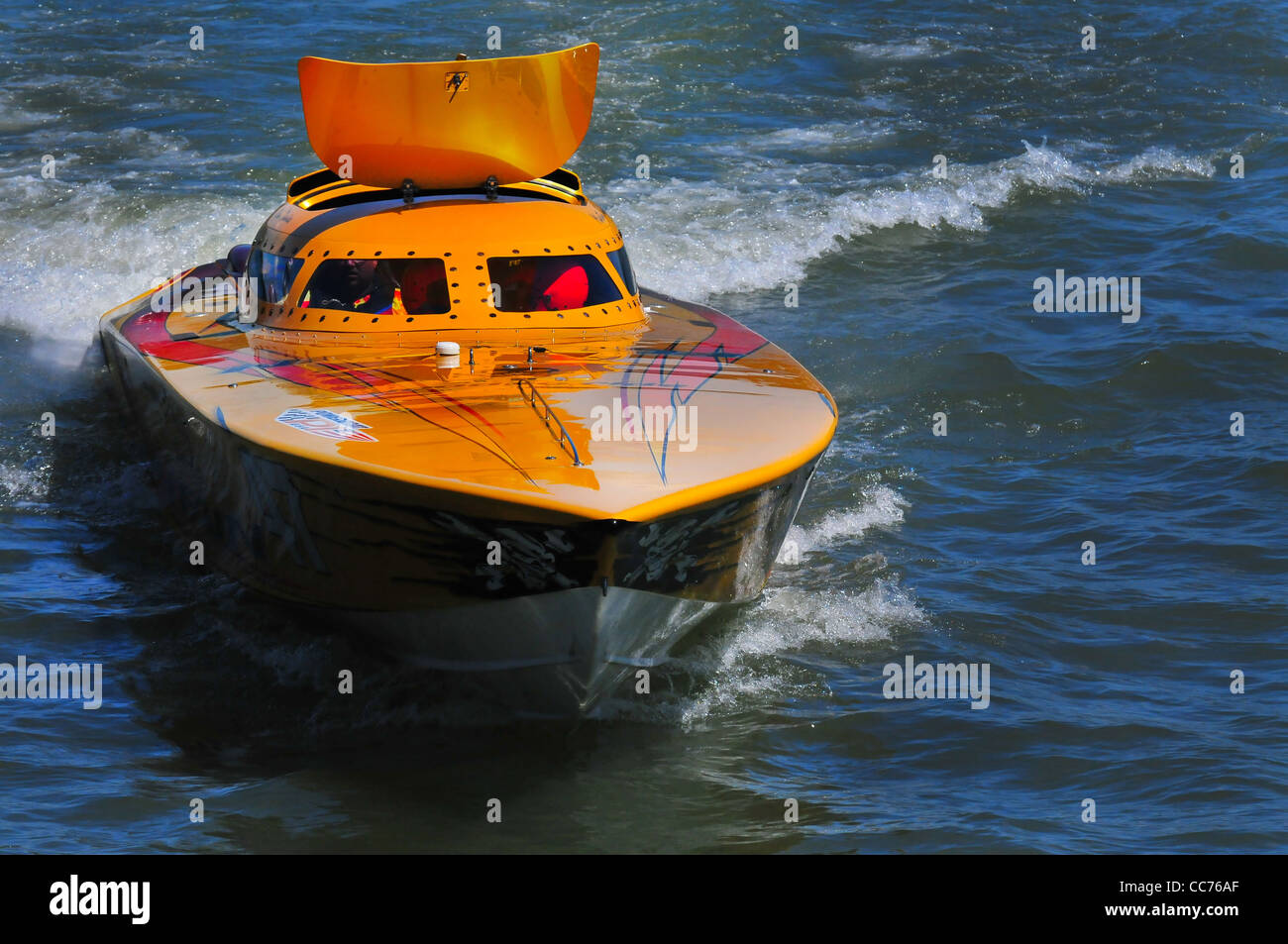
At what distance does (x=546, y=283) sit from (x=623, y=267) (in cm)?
59

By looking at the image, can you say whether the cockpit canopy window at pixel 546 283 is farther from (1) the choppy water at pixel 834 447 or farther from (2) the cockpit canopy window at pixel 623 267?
(1) the choppy water at pixel 834 447

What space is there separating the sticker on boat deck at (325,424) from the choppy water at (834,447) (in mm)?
1169

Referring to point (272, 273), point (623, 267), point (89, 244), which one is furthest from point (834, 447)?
point (89, 244)

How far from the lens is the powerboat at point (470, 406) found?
5.45 metres

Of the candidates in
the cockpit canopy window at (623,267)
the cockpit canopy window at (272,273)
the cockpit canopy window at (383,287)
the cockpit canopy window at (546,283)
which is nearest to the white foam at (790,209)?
the cockpit canopy window at (623,267)

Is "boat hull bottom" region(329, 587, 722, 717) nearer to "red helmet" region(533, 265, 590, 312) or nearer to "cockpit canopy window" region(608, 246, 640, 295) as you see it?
"red helmet" region(533, 265, 590, 312)

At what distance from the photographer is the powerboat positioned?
5449mm

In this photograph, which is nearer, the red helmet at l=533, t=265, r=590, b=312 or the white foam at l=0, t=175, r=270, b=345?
the red helmet at l=533, t=265, r=590, b=312

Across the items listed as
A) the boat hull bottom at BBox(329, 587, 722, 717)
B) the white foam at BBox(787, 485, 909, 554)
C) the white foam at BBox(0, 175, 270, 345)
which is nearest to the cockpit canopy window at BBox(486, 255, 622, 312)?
the white foam at BBox(787, 485, 909, 554)

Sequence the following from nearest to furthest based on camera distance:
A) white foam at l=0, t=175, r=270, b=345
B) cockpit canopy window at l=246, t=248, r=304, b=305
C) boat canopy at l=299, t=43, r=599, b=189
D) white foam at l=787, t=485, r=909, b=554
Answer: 1. cockpit canopy window at l=246, t=248, r=304, b=305
2. boat canopy at l=299, t=43, r=599, b=189
3. white foam at l=787, t=485, r=909, b=554
4. white foam at l=0, t=175, r=270, b=345

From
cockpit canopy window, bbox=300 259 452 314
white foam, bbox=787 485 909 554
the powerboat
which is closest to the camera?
the powerboat

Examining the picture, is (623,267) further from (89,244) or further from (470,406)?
(89,244)

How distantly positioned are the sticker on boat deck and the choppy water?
3.84 feet
